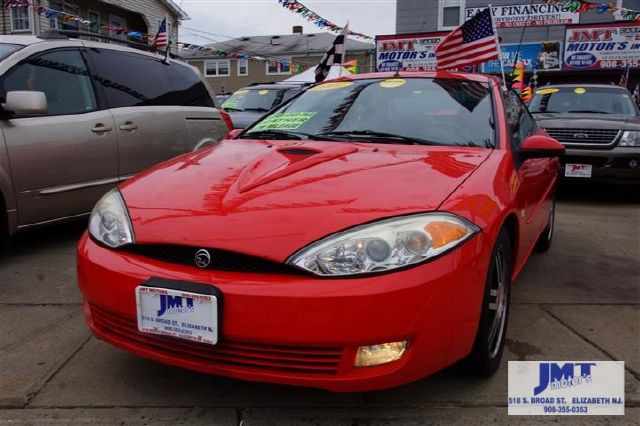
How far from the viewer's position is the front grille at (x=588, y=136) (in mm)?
6855

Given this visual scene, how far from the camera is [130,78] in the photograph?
484 centimetres

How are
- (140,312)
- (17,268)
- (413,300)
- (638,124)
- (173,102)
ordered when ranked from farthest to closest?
(638,124)
(173,102)
(17,268)
(140,312)
(413,300)

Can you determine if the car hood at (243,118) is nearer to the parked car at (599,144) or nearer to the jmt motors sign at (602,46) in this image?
the parked car at (599,144)

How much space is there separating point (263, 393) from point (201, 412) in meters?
0.26

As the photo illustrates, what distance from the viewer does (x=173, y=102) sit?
5.23m

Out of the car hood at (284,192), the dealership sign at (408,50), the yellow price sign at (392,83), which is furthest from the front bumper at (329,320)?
the dealership sign at (408,50)

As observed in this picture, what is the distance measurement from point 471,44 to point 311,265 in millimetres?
5688

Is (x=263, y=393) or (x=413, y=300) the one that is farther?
(x=263, y=393)

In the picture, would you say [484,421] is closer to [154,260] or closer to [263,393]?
[263,393]

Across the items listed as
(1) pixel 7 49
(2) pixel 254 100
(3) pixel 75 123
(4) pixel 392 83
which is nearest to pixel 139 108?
(3) pixel 75 123

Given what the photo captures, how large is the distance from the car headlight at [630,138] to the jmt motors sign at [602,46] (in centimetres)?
1102

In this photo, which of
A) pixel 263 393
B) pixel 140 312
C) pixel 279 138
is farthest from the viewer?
pixel 279 138

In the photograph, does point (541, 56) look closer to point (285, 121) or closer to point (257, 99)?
point (257, 99)

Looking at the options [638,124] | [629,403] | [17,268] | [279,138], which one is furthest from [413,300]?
[638,124]
